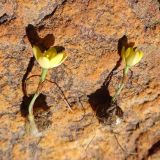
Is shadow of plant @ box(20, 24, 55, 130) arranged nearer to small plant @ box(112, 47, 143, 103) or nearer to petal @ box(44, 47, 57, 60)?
petal @ box(44, 47, 57, 60)

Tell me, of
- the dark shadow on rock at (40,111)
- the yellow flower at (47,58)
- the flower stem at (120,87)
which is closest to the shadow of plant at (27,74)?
the dark shadow on rock at (40,111)

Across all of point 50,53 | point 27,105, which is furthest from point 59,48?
point 27,105

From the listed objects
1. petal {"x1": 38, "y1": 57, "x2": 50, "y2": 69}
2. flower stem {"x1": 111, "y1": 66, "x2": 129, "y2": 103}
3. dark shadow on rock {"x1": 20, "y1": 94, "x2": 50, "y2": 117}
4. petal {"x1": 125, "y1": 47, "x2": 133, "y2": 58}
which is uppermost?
petal {"x1": 38, "y1": 57, "x2": 50, "y2": 69}

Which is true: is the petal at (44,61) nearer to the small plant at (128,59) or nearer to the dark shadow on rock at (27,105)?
the dark shadow on rock at (27,105)

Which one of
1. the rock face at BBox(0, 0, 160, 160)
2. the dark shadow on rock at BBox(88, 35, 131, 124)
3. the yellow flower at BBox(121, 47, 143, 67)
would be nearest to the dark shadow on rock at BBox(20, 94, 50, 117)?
the rock face at BBox(0, 0, 160, 160)

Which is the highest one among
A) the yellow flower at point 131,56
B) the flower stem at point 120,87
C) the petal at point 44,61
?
the petal at point 44,61

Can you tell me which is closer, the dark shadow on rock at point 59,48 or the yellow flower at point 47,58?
the yellow flower at point 47,58

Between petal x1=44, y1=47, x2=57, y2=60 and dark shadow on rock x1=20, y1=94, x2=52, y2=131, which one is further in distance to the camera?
dark shadow on rock x1=20, y1=94, x2=52, y2=131
